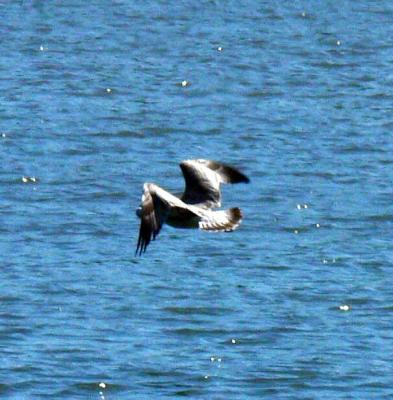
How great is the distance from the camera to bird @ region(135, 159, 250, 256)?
8.89 metres

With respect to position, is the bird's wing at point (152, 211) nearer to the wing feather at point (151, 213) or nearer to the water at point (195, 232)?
the wing feather at point (151, 213)

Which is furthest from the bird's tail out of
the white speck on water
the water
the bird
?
the white speck on water

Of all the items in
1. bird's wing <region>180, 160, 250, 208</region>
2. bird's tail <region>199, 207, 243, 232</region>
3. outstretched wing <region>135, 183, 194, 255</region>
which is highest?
outstretched wing <region>135, 183, 194, 255</region>

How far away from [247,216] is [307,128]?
348 cm

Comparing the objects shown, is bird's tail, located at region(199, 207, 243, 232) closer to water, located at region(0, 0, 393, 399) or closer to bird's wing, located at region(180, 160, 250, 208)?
bird's wing, located at region(180, 160, 250, 208)

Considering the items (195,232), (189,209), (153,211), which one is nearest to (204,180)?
(189,209)

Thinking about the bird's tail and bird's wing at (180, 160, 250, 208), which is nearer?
the bird's tail

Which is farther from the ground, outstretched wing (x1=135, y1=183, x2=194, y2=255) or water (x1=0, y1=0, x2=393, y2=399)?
outstretched wing (x1=135, y1=183, x2=194, y2=255)

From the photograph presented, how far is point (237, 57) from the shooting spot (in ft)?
69.5

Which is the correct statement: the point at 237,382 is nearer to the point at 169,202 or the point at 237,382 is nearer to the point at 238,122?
the point at 169,202

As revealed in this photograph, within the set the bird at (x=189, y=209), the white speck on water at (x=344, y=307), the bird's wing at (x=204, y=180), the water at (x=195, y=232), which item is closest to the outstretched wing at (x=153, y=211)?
the bird at (x=189, y=209)

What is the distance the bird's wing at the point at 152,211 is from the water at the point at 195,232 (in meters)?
1.78

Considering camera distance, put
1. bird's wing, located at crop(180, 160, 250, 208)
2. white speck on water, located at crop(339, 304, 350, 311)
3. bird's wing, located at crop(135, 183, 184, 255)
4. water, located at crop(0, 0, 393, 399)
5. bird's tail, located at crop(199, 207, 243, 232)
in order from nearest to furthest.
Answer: bird's wing, located at crop(135, 183, 184, 255), bird's tail, located at crop(199, 207, 243, 232), bird's wing, located at crop(180, 160, 250, 208), water, located at crop(0, 0, 393, 399), white speck on water, located at crop(339, 304, 350, 311)

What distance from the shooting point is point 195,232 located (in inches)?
553
